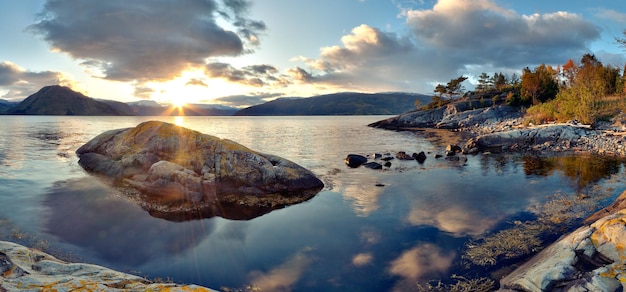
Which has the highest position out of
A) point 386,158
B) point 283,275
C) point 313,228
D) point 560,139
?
point 560,139

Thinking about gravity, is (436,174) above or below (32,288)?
below

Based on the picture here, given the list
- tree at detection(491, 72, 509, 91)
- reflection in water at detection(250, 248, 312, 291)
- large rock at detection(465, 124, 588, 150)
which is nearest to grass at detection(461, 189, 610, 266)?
reflection in water at detection(250, 248, 312, 291)

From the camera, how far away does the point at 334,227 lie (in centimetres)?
1606

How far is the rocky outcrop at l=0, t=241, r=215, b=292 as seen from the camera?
5.88m

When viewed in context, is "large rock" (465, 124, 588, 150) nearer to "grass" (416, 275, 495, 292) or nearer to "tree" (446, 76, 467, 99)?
"grass" (416, 275, 495, 292)

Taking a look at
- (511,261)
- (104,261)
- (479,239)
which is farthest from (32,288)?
(479,239)

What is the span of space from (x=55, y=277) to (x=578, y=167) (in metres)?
36.9

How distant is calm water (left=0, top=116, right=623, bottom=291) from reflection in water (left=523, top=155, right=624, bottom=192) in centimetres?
19

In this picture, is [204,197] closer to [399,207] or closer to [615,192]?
[399,207]

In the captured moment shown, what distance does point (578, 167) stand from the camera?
28500mm

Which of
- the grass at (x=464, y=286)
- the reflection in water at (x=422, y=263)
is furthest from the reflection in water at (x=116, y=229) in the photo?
the grass at (x=464, y=286)

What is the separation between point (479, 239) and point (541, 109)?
217 feet

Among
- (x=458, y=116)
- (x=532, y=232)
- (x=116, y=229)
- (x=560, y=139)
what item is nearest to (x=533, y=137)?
(x=560, y=139)

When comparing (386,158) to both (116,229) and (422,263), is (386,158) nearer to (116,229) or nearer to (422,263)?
(422,263)
